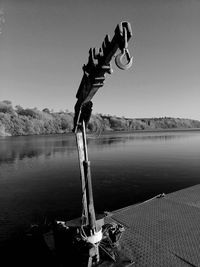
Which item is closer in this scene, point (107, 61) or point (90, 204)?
point (107, 61)

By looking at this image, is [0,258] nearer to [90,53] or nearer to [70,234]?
[70,234]

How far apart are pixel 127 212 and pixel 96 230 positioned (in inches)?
127

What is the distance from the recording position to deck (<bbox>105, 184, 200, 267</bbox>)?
4739mm

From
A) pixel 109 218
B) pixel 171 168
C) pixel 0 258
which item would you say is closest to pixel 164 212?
pixel 109 218

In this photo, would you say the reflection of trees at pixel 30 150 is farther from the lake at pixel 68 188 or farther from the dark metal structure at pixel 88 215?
the dark metal structure at pixel 88 215

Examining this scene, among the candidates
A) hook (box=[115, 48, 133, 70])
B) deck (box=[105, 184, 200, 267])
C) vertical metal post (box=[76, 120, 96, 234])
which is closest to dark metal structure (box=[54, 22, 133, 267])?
vertical metal post (box=[76, 120, 96, 234])

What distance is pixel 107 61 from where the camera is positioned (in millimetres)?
3195

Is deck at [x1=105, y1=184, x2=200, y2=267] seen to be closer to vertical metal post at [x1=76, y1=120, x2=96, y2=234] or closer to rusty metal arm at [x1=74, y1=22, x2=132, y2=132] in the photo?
vertical metal post at [x1=76, y1=120, x2=96, y2=234]

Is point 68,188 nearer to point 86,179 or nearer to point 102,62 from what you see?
point 86,179

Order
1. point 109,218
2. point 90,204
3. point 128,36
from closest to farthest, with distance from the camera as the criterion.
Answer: point 128,36
point 90,204
point 109,218

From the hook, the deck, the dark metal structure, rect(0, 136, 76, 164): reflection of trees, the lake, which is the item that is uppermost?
the hook

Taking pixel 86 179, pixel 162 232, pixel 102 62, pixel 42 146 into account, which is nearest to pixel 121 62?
pixel 102 62

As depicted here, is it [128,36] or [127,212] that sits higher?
[128,36]

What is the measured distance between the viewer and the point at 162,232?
5.92 m
